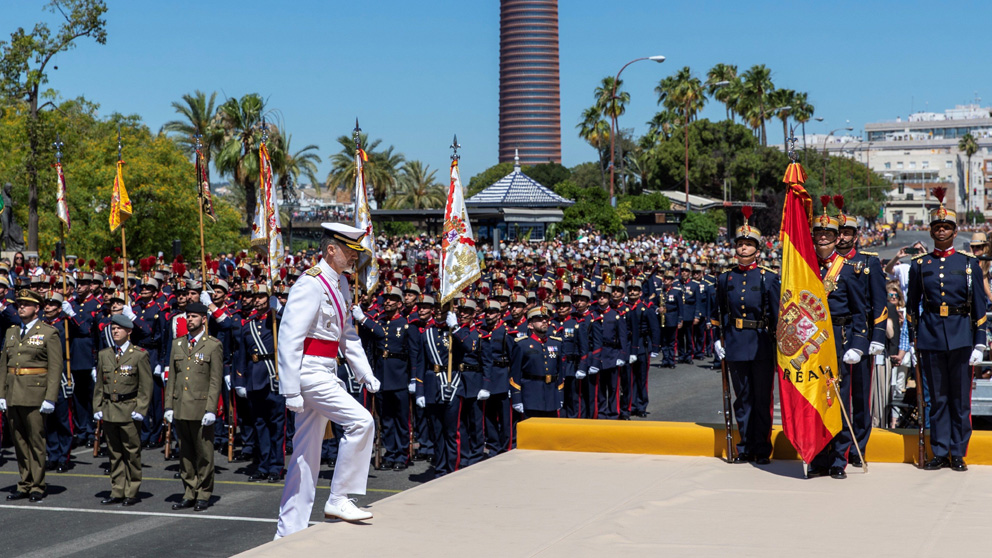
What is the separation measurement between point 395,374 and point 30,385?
12.5 ft

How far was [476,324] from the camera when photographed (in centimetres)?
1183

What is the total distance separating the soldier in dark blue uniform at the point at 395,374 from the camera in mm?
12148

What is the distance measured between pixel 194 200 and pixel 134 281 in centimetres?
1598

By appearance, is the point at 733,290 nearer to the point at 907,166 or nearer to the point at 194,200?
the point at 194,200

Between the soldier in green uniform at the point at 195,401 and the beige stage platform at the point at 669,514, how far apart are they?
3475 mm

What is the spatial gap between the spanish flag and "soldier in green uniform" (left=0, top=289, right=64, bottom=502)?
23.6 ft

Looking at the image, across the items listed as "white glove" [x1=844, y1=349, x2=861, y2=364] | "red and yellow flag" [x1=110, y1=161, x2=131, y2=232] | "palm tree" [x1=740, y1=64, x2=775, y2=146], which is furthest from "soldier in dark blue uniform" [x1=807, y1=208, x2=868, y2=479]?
"palm tree" [x1=740, y1=64, x2=775, y2=146]

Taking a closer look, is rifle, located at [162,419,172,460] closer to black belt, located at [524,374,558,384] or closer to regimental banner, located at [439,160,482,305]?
regimental banner, located at [439,160,482,305]

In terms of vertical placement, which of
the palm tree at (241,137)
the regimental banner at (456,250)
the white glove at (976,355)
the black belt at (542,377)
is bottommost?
the black belt at (542,377)

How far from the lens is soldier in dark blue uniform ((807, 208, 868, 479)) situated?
294 inches

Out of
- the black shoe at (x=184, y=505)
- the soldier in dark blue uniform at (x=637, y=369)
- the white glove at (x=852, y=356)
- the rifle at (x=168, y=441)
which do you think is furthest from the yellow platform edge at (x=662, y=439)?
the soldier in dark blue uniform at (x=637, y=369)

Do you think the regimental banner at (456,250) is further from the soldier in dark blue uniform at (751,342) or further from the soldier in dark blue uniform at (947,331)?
the soldier in dark blue uniform at (947,331)

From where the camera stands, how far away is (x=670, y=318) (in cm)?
2084

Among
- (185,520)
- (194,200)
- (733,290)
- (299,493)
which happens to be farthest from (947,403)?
(194,200)
